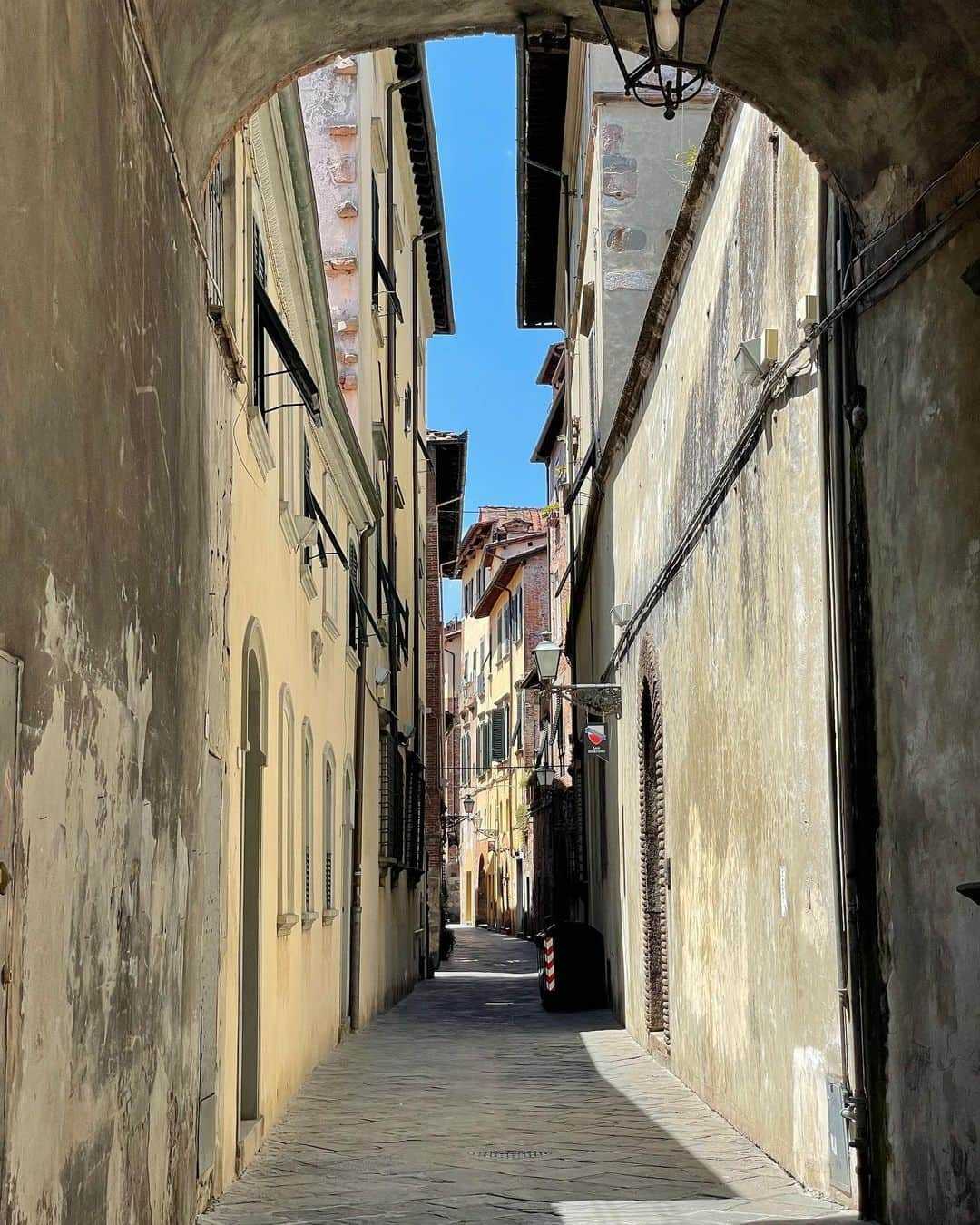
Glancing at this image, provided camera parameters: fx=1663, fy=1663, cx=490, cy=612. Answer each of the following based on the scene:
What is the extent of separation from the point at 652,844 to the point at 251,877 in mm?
5416

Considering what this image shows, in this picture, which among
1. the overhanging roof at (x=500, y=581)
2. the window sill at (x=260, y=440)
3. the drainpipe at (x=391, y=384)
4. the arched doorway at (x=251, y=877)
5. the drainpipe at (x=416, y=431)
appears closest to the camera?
the window sill at (x=260, y=440)

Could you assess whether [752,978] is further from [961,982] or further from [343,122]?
[343,122]

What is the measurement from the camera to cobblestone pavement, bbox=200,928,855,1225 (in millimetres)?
7301

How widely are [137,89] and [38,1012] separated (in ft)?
9.60

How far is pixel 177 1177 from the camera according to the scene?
6371 mm

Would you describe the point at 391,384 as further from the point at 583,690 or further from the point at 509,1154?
the point at 509,1154

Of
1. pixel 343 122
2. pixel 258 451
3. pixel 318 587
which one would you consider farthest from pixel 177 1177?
pixel 343 122

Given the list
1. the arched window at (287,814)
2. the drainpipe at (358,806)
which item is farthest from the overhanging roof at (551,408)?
the arched window at (287,814)

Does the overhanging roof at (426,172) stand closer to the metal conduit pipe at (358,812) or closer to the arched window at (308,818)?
the metal conduit pipe at (358,812)

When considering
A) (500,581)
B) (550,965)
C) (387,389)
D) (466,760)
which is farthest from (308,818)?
(466,760)

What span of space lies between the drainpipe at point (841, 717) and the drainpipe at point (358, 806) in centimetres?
1049

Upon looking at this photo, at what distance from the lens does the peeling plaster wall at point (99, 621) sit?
3.85 meters

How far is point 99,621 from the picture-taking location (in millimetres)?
4719

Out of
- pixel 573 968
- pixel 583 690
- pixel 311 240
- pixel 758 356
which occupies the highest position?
pixel 311 240
